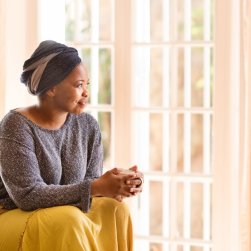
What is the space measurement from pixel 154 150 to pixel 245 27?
2.62 meters

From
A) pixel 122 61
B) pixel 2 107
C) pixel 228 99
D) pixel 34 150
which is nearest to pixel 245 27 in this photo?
pixel 228 99

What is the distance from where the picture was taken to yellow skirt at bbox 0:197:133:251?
263cm

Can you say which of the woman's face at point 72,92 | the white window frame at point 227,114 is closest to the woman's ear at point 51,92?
the woman's face at point 72,92

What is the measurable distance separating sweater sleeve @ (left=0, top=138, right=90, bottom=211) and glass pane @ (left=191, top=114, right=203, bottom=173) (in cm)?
282

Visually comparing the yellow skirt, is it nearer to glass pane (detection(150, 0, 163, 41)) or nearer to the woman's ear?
the woman's ear

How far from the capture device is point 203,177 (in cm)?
345

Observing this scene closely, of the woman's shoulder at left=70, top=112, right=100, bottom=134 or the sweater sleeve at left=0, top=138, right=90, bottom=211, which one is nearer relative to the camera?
the sweater sleeve at left=0, top=138, right=90, bottom=211

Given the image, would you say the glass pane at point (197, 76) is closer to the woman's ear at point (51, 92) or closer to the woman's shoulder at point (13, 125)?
the woman's ear at point (51, 92)

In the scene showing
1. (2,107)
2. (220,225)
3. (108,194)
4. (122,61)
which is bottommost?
(220,225)

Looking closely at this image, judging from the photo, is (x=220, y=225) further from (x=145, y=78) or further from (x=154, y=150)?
(x=154, y=150)

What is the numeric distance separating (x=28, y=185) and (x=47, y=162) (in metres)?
0.18

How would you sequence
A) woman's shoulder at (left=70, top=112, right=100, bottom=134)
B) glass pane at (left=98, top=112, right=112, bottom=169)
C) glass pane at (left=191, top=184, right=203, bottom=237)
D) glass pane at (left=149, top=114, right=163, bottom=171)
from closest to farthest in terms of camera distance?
woman's shoulder at (left=70, top=112, right=100, bottom=134) < glass pane at (left=98, top=112, right=112, bottom=169) < glass pane at (left=149, top=114, right=163, bottom=171) < glass pane at (left=191, top=184, right=203, bottom=237)

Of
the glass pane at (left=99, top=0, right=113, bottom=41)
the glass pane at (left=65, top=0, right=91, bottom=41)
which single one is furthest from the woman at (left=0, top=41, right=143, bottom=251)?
the glass pane at (left=99, top=0, right=113, bottom=41)

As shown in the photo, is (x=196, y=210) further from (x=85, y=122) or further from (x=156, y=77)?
(x=85, y=122)
